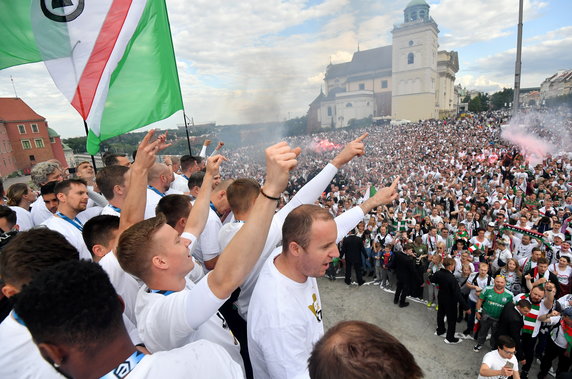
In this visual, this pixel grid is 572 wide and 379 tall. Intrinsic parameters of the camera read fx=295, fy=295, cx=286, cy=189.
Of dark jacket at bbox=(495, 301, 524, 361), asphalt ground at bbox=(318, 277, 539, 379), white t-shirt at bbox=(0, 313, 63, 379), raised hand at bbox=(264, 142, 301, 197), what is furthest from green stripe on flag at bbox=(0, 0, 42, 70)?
dark jacket at bbox=(495, 301, 524, 361)

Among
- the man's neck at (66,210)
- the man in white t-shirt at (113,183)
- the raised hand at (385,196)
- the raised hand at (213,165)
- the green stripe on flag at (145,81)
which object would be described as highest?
the green stripe on flag at (145,81)

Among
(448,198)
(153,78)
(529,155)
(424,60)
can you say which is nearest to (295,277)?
(153,78)

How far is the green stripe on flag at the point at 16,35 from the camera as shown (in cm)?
330

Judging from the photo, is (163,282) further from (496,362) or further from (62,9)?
(496,362)

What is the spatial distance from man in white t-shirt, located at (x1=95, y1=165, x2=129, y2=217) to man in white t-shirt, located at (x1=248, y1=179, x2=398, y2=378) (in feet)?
6.48

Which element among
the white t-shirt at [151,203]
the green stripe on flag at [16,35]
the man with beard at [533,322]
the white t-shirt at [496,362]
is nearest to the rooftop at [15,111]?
the green stripe on flag at [16,35]

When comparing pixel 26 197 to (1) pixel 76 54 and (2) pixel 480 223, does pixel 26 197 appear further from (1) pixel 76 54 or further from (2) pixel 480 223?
(2) pixel 480 223

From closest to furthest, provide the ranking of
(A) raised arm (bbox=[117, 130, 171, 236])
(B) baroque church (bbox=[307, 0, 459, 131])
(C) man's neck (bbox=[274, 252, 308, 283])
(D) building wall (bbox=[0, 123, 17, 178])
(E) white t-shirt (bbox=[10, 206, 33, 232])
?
(C) man's neck (bbox=[274, 252, 308, 283]), (A) raised arm (bbox=[117, 130, 171, 236]), (E) white t-shirt (bbox=[10, 206, 33, 232]), (D) building wall (bbox=[0, 123, 17, 178]), (B) baroque church (bbox=[307, 0, 459, 131])

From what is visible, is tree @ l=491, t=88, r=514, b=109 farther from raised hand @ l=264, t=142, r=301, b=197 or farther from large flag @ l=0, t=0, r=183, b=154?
raised hand @ l=264, t=142, r=301, b=197

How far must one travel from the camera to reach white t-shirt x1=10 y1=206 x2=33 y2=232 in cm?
418

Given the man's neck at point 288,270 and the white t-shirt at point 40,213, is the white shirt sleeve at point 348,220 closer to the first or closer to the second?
the man's neck at point 288,270

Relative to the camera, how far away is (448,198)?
1102cm

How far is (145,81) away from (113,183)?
5.74 ft

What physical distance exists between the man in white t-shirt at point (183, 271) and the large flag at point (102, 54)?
2.64 meters
